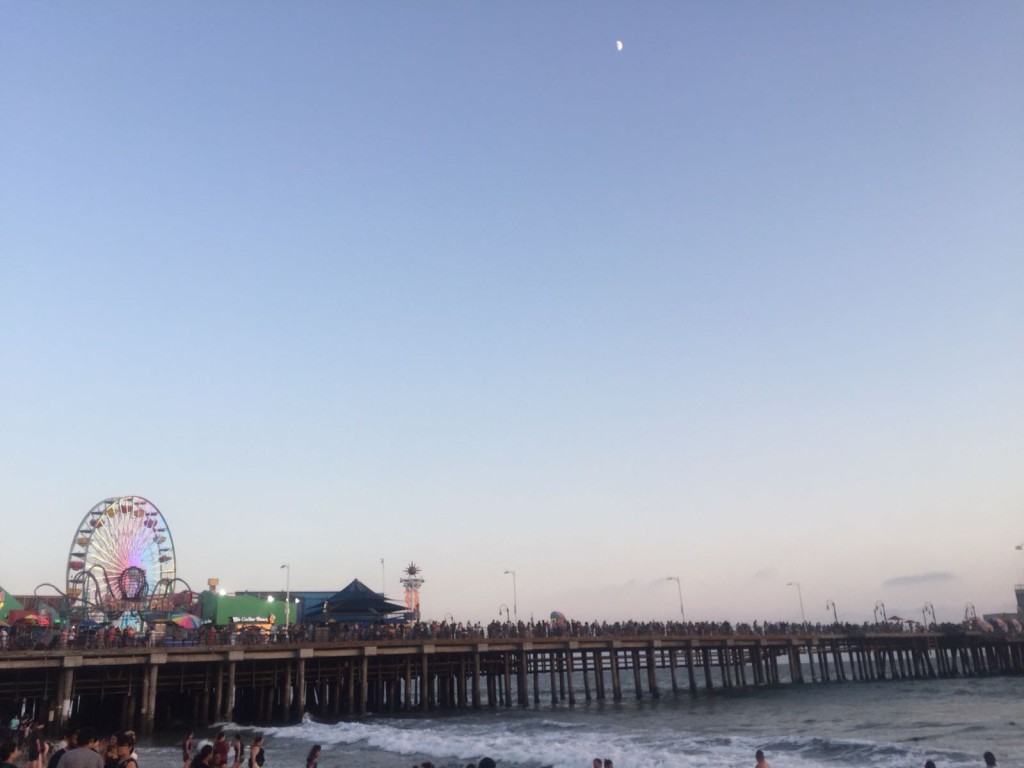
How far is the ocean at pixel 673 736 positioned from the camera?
2761 cm

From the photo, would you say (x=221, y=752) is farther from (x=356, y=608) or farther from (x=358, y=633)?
(x=356, y=608)

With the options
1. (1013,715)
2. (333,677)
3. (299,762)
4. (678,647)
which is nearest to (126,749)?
(299,762)

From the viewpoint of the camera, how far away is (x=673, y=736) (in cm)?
3341

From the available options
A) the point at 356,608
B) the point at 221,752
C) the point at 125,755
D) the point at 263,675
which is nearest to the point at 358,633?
the point at 263,675

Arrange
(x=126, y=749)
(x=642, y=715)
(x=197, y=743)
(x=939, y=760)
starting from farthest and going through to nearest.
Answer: (x=642, y=715) < (x=197, y=743) < (x=939, y=760) < (x=126, y=749)

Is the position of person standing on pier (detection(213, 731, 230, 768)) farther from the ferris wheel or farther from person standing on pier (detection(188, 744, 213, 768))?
the ferris wheel

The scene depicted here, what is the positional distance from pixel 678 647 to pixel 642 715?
1211 cm

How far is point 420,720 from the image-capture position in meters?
39.3

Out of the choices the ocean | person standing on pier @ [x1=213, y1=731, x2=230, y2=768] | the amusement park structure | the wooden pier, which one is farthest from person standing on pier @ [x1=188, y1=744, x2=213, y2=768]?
the amusement park structure

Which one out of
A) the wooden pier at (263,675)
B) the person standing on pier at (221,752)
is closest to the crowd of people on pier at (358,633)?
the wooden pier at (263,675)

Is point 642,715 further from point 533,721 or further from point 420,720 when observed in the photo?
point 420,720

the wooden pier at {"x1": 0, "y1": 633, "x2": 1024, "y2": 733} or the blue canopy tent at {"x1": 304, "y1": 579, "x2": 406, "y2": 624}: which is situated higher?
the blue canopy tent at {"x1": 304, "y1": 579, "x2": 406, "y2": 624}

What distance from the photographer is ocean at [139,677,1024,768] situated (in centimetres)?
2761

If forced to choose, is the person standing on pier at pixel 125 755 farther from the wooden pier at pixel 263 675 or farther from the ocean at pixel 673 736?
the wooden pier at pixel 263 675
